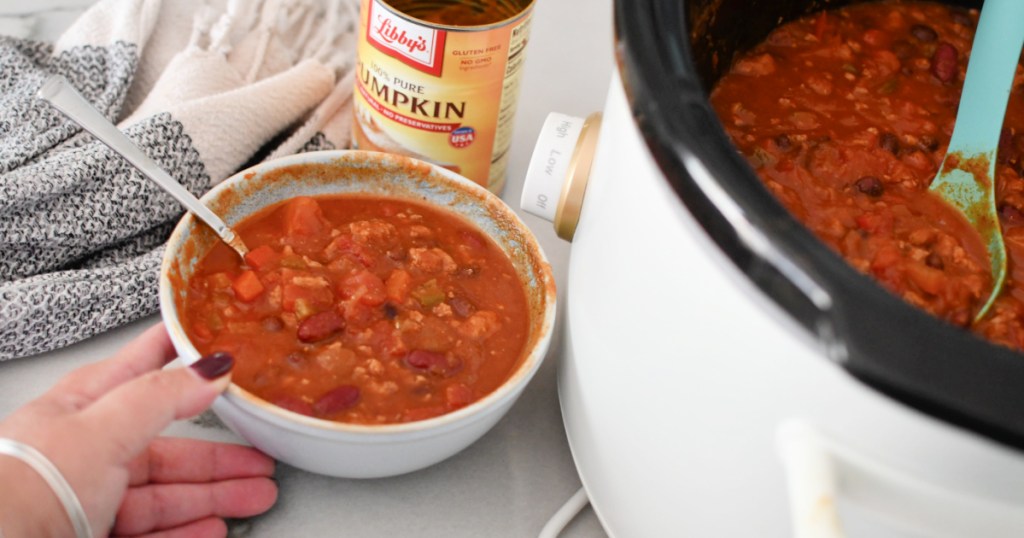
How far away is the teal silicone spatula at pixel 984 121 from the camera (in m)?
0.85

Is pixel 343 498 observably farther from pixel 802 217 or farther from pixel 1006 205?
pixel 1006 205

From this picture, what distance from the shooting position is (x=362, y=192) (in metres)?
0.98

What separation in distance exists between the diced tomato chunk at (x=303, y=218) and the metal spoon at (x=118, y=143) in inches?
2.1

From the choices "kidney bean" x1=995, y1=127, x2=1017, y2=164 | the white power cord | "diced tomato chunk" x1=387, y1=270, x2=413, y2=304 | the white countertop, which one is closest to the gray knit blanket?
the white countertop

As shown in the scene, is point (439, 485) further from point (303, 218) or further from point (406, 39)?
point (406, 39)

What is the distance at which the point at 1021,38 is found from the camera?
33.2 inches

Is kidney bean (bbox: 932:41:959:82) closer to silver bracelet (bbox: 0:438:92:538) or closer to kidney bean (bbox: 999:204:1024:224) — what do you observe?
kidney bean (bbox: 999:204:1024:224)

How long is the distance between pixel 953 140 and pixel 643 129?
420 mm

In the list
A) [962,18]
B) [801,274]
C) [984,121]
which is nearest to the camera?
[801,274]

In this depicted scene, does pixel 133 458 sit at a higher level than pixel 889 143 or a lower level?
lower

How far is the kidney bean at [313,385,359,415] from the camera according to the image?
31.0 inches

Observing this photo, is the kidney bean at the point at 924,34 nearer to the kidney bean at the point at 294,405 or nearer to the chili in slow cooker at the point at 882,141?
the chili in slow cooker at the point at 882,141

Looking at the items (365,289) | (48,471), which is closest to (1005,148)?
(365,289)

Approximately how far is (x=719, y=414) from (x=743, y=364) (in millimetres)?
53
